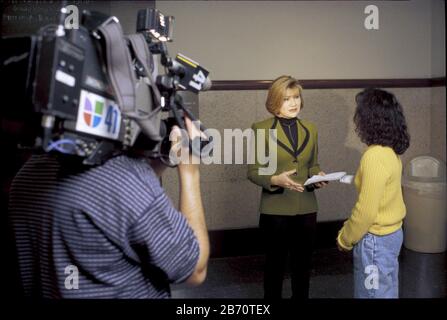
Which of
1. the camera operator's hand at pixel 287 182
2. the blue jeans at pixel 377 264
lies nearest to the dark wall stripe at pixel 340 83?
the camera operator's hand at pixel 287 182

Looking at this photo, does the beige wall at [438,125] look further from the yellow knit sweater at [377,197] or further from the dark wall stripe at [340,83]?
the yellow knit sweater at [377,197]

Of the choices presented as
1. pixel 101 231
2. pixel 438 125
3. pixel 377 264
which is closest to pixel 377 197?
pixel 377 264

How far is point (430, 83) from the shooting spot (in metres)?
2.23

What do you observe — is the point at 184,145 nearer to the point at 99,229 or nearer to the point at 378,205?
the point at 99,229

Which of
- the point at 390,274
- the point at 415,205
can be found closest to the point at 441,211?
the point at 415,205

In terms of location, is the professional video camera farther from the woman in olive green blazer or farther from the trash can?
the trash can

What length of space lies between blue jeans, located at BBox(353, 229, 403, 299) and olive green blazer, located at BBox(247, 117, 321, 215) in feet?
1.15

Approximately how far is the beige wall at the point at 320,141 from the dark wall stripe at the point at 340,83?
0.10 ft

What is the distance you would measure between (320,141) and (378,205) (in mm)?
1108

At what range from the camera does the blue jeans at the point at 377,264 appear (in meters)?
1.17

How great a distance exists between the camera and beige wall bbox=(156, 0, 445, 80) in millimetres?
1946

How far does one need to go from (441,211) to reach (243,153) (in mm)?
1077
